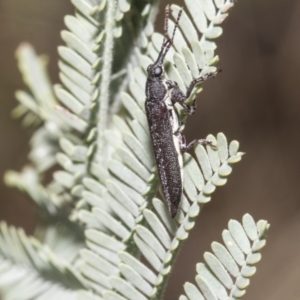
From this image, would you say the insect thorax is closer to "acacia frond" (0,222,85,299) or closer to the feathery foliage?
the feathery foliage

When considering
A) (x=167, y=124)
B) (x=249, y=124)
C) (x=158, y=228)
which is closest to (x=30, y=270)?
(x=158, y=228)

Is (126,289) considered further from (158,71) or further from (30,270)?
(158,71)

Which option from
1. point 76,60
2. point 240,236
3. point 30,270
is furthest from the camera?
point 30,270

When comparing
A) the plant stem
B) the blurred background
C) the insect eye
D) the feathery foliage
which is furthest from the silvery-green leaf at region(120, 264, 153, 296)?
the blurred background

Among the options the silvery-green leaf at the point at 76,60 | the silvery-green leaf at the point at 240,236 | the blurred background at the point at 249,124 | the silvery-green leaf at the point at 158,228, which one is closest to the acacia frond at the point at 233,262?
the silvery-green leaf at the point at 240,236

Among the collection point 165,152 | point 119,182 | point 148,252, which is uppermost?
point 165,152

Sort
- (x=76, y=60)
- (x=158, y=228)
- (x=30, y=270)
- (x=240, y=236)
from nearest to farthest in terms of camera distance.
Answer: (x=240, y=236) < (x=158, y=228) < (x=76, y=60) < (x=30, y=270)

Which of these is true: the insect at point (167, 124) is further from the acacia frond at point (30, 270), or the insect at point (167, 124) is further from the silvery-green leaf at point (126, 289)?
the acacia frond at point (30, 270)
